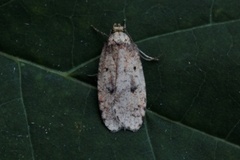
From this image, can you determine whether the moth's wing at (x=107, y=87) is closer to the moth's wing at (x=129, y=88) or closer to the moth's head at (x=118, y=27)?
the moth's wing at (x=129, y=88)

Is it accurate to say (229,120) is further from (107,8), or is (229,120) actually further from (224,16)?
(107,8)

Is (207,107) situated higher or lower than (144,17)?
lower

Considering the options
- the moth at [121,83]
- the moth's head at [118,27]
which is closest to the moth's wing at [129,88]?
the moth at [121,83]

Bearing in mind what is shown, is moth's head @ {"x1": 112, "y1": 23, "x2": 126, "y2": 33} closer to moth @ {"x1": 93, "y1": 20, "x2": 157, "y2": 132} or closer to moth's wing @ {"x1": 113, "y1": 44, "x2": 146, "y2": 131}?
moth @ {"x1": 93, "y1": 20, "x2": 157, "y2": 132}

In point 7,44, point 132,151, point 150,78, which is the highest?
point 7,44

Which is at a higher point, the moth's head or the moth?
the moth's head

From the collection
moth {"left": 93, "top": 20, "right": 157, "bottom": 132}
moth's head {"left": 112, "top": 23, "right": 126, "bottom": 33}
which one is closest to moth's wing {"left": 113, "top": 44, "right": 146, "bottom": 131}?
moth {"left": 93, "top": 20, "right": 157, "bottom": 132}

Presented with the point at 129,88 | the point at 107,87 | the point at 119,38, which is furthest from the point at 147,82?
the point at 119,38

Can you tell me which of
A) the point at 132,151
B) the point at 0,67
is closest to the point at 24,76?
the point at 0,67
